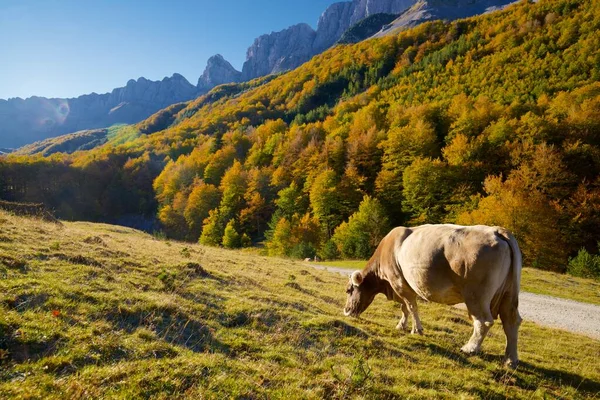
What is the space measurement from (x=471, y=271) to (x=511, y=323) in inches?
69.6

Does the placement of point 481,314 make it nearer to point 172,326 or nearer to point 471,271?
point 471,271

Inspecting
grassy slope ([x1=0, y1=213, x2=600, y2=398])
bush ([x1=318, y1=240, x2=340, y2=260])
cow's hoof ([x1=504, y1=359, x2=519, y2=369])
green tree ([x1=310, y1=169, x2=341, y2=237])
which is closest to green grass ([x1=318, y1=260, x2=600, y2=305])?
grassy slope ([x1=0, y1=213, x2=600, y2=398])

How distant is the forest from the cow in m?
28.6

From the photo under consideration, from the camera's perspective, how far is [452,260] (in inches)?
272

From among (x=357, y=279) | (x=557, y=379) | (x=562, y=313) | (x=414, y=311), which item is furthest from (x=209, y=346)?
(x=562, y=313)

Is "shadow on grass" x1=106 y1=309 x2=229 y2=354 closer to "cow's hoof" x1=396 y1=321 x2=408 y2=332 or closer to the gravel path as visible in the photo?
"cow's hoof" x1=396 y1=321 x2=408 y2=332

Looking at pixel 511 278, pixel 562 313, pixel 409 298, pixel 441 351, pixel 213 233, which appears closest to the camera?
pixel 511 278

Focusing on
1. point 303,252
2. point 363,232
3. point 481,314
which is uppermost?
point 481,314

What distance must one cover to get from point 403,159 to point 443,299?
52.5 m

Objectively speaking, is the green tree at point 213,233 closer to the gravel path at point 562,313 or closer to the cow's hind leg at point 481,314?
the gravel path at point 562,313

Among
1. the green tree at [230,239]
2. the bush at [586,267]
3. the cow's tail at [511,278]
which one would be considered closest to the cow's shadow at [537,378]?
the cow's tail at [511,278]

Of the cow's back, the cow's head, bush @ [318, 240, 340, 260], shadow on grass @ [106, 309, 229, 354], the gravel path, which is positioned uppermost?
the cow's back

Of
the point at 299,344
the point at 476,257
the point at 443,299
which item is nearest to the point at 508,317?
the point at 443,299

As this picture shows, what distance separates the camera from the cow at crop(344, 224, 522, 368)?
6.52 metres
